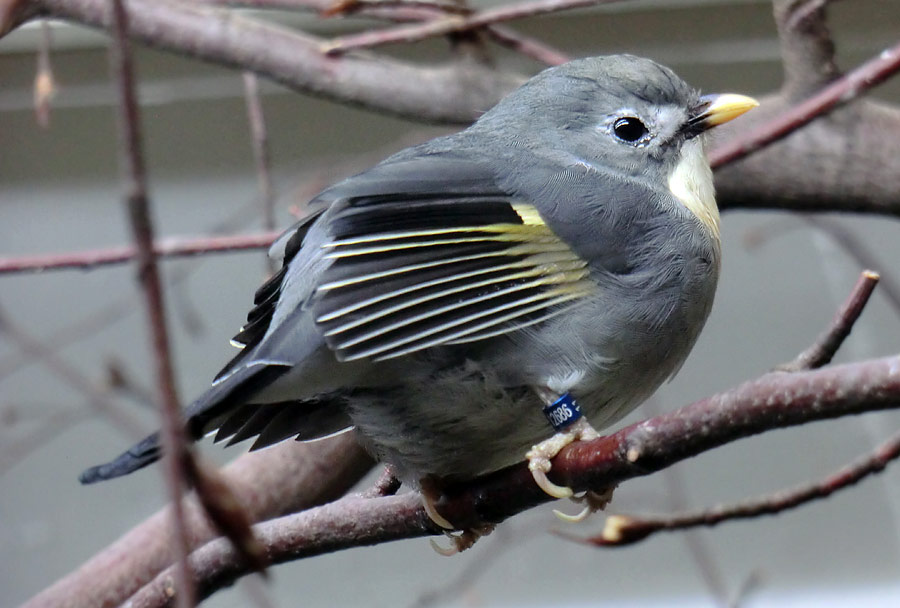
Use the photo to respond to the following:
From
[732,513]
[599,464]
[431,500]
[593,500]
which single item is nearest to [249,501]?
[431,500]

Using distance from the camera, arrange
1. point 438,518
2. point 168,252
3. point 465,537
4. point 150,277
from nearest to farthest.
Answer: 1. point 150,277
2. point 438,518
3. point 465,537
4. point 168,252

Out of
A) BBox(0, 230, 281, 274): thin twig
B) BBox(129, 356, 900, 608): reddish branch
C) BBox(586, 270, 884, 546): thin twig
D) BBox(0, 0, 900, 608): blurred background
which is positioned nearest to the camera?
BBox(129, 356, 900, 608): reddish branch

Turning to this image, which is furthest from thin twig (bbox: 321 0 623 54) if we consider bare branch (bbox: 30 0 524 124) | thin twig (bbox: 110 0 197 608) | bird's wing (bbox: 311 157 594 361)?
thin twig (bbox: 110 0 197 608)

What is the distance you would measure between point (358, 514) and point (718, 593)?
56.2 inches

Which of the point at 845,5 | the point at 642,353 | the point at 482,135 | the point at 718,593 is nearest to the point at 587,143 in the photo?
the point at 482,135

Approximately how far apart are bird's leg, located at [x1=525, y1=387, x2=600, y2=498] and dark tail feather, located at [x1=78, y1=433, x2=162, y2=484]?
1.28ft

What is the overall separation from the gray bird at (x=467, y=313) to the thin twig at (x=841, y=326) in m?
0.24

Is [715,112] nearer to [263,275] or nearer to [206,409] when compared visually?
[206,409]

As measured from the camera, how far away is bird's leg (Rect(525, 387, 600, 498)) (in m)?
1.07

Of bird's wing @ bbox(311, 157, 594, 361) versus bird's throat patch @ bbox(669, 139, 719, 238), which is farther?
bird's throat patch @ bbox(669, 139, 719, 238)

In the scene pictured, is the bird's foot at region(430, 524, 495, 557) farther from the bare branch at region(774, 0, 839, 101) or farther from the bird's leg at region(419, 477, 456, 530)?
the bare branch at region(774, 0, 839, 101)

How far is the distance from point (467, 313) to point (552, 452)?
0.56ft

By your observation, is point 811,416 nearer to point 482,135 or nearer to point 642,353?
point 642,353

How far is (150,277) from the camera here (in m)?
0.45
